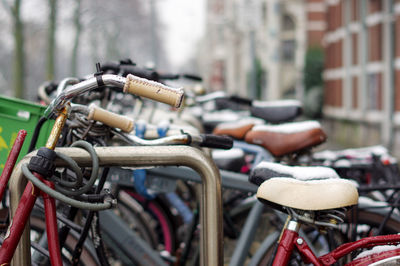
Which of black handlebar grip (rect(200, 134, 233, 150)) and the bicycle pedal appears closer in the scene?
black handlebar grip (rect(200, 134, 233, 150))

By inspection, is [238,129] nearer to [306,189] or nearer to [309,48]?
[306,189]

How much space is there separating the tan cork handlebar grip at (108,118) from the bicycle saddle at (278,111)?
198 cm

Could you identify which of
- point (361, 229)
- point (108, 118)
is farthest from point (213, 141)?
point (361, 229)

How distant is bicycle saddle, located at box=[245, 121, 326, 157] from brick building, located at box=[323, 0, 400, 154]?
7570 mm

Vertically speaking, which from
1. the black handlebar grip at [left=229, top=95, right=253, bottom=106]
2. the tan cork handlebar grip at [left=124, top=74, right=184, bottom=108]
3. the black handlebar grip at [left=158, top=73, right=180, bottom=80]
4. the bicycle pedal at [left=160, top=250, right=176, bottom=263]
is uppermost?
the tan cork handlebar grip at [left=124, top=74, right=184, bottom=108]

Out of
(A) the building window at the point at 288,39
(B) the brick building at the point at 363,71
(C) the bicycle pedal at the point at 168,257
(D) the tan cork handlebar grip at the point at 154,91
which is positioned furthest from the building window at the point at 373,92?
(A) the building window at the point at 288,39

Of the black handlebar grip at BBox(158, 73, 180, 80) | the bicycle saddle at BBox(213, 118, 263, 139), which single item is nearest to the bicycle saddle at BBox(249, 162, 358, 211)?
the bicycle saddle at BBox(213, 118, 263, 139)

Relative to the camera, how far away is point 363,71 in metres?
13.1

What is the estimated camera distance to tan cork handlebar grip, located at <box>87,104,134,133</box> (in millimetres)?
1892

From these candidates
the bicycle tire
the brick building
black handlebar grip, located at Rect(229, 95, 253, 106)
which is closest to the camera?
the bicycle tire

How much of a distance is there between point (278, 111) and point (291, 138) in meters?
0.79

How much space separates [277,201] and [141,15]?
3133 centimetres

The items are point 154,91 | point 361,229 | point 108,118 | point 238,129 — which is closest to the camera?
point 154,91

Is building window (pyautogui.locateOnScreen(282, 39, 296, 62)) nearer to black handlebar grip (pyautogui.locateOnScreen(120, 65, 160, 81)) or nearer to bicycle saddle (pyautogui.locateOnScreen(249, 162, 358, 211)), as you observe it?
black handlebar grip (pyautogui.locateOnScreen(120, 65, 160, 81))
